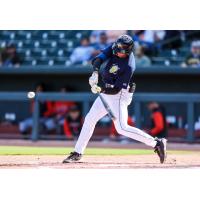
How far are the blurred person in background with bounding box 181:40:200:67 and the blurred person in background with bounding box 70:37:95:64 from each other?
2.17 meters

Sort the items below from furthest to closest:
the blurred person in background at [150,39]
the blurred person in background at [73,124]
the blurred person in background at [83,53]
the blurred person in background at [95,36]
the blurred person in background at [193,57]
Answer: the blurred person in background at [95,36], the blurred person in background at [83,53], the blurred person in background at [150,39], the blurred person in background at [193,57], the blurred person in background at [73,124]

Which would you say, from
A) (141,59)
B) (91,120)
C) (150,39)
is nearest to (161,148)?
(91,120)

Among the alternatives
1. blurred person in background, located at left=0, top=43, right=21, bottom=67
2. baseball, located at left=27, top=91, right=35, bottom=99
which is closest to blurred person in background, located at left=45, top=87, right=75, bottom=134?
baseball, located at left=27, top=91, right=35, bottom=99

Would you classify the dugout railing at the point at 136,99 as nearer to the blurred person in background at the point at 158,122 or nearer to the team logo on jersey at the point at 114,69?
the blurred person in background at the point at 158,122

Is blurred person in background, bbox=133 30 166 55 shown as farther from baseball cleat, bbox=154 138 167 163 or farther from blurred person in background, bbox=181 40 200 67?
baseball cleat, bbox=154 138 167 163

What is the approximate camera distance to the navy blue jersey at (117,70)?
22.4 feet

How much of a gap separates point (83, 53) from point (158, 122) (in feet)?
9.61

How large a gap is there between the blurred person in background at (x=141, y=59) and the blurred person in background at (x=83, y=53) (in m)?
1.12

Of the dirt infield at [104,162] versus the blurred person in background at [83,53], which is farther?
the blurred person in background at [83,53]

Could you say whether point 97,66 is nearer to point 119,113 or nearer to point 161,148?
point 119,113

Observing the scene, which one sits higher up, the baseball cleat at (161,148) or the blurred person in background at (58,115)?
the baseball cleat at (161,148)

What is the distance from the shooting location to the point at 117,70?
685 cm

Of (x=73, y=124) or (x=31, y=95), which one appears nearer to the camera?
(x=31, y=95)

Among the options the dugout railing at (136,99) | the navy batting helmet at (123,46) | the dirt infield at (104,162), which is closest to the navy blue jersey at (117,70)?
the navy batting helmet at (123,46)
